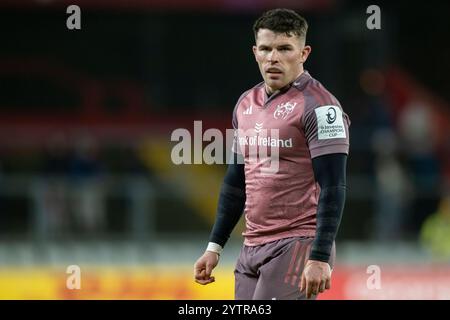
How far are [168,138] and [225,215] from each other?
11.4 m

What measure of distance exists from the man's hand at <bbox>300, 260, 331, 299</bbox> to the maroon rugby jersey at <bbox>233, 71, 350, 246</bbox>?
1.16 feet

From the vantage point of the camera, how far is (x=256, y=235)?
597cm

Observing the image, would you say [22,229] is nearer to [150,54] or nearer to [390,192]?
[390,192]

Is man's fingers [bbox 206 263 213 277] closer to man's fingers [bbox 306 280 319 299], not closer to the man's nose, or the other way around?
man's fingers [bbox 306 280 319 299]

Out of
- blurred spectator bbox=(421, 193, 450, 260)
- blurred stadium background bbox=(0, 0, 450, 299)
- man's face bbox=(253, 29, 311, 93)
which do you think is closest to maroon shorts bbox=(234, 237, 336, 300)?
man's face bbox=(253, 29, 311, 93)

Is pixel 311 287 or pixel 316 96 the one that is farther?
pixel 316 96

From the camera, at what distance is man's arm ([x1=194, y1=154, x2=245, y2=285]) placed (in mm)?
6180

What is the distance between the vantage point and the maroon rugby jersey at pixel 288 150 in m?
5.68

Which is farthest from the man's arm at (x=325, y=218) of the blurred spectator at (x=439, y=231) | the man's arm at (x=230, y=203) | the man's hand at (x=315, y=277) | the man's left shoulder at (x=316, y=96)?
the blurred spectator at (x=439, y=231)

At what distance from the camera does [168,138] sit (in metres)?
17.6

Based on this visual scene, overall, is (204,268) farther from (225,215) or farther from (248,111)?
(248,111)

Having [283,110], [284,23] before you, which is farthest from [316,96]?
[284,23]
